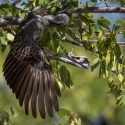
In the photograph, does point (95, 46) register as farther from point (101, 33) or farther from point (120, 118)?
point (120, 118)

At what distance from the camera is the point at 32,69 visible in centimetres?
387

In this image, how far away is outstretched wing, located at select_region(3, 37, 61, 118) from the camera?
3.62 meters

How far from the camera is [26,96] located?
12.1 ft

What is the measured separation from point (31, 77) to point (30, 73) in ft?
0.13

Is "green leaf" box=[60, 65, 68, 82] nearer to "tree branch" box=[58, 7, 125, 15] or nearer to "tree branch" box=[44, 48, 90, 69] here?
"tree branch" box=[44, 48, 90, 69]

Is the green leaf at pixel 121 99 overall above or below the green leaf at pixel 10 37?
below

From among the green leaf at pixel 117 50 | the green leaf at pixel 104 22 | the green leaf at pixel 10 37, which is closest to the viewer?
the green leaf at pixel 117 50

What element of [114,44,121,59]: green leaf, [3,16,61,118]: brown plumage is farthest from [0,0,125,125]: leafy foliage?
[3,16,61,118]: brown plumage

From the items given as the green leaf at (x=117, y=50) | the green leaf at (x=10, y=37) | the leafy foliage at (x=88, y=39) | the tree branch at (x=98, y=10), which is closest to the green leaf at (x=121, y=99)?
the leafy foliage at (x=88, y=39)

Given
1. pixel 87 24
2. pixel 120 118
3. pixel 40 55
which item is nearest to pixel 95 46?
pixel 87 24

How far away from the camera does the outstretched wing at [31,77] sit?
11.9 feet

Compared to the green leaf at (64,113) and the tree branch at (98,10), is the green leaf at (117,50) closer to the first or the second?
the tree branch at (98,10)

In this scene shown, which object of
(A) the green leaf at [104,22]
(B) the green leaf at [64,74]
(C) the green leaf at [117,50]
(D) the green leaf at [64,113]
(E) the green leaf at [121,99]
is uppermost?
(A) the green leaf at [104,22]

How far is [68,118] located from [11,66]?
1.93 feet
